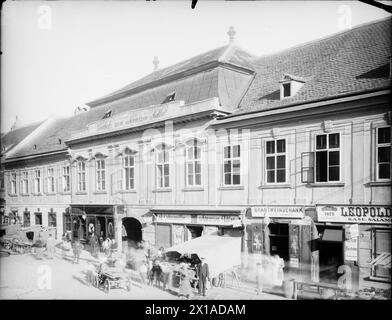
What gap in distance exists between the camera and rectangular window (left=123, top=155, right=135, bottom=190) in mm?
18609

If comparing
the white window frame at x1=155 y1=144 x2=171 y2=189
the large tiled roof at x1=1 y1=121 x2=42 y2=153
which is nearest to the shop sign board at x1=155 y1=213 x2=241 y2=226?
the white window frame at x1=155 y1=144 x2=171 y2=189

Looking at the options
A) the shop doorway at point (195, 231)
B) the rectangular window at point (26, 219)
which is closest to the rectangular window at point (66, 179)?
the rectangular window at point (26, 219)

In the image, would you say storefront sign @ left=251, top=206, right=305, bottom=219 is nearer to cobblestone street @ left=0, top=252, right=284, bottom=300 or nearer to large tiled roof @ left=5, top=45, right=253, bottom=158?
cobblestone street @ left=0, top=252, right=284, bottom=300

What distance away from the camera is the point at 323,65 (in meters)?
14.3

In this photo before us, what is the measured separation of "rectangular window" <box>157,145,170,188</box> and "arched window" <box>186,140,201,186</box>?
1114mm

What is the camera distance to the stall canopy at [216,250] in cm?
1316

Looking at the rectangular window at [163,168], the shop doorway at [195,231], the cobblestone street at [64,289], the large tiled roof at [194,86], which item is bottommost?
the cobblestone street at [64,289]

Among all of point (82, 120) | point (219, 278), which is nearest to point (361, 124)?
point (219, 278)

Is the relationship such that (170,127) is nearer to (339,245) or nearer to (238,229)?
(238,229)

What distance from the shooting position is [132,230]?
19.8 meters

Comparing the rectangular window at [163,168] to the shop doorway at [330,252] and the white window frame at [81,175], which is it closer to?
the white window frame at [81,175]

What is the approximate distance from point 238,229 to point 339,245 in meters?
3.60

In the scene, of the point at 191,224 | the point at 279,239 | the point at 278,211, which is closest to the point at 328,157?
the point at 278,211

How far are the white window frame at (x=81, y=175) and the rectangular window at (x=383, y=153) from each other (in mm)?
14416
